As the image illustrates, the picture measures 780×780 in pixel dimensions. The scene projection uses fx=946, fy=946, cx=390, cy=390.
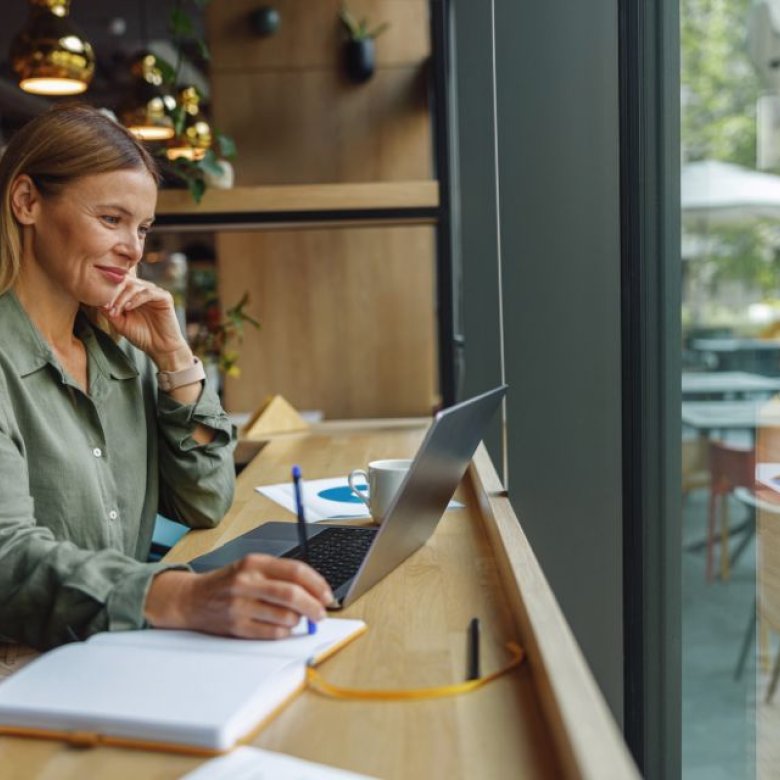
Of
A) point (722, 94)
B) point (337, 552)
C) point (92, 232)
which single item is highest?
point (722, 94)

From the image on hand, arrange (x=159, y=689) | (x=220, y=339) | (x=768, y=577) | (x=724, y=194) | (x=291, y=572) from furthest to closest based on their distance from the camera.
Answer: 1. (x=220, y=339)
2. (x=724, y=194)
3. (x=768, y=577)
4. (x=291, y=572)
5. (x=159, y=689)

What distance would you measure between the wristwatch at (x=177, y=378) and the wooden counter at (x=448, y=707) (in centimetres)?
53

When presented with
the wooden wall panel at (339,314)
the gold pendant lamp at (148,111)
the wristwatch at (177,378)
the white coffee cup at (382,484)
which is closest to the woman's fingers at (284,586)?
the white coffee cup at (382,484)

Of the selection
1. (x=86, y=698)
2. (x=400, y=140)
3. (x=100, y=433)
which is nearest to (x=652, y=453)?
(x=100, y=433)

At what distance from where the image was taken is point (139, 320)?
1588 millimetres

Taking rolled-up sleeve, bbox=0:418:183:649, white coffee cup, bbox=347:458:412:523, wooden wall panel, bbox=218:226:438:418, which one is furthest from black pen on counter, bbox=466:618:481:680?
wooden wall panel, bbox=218:226:438:418

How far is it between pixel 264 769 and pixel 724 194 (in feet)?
7.44

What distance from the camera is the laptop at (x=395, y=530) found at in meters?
0.99

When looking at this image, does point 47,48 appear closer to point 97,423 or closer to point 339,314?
point 339,314

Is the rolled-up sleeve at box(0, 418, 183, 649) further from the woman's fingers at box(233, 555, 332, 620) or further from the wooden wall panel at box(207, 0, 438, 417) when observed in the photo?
the wooden wall panel at box(207, 0, 438, 417)

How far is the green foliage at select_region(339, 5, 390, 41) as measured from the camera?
358cm

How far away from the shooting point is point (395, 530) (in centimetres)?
104

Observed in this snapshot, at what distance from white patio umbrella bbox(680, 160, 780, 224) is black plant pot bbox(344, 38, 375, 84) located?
1.43m

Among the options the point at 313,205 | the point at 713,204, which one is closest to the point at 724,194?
the point at 713,204
